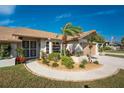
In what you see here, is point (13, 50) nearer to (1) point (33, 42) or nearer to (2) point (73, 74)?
(1) point (33, 42)

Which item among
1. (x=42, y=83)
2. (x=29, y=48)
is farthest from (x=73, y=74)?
(x=29, y=48)

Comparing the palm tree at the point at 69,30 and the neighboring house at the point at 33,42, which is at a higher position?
the palm tree at the point at 69,30

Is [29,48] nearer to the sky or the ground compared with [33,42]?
nearer to the ground

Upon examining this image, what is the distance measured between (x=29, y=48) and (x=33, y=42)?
1138 millimetres

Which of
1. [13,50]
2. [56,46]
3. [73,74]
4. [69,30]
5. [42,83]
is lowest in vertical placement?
[42,83]

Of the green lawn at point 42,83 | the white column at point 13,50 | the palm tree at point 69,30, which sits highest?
the palm tree at point 69,30

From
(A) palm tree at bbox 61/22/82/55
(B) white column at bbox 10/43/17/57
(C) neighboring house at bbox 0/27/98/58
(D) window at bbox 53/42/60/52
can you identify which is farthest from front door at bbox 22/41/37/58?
(A) palm tree at bbox 61/22/82/55

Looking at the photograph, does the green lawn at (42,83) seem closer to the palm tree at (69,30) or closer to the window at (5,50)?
the window at (5,50)

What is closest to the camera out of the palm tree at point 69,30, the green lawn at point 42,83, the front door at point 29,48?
the green lawn at point 42,83

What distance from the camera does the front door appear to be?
1801cm

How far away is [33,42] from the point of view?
63.0 ft

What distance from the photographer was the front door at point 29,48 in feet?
59.1

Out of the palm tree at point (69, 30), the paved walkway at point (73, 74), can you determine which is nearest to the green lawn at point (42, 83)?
the paved walkway at point (73, 74)
